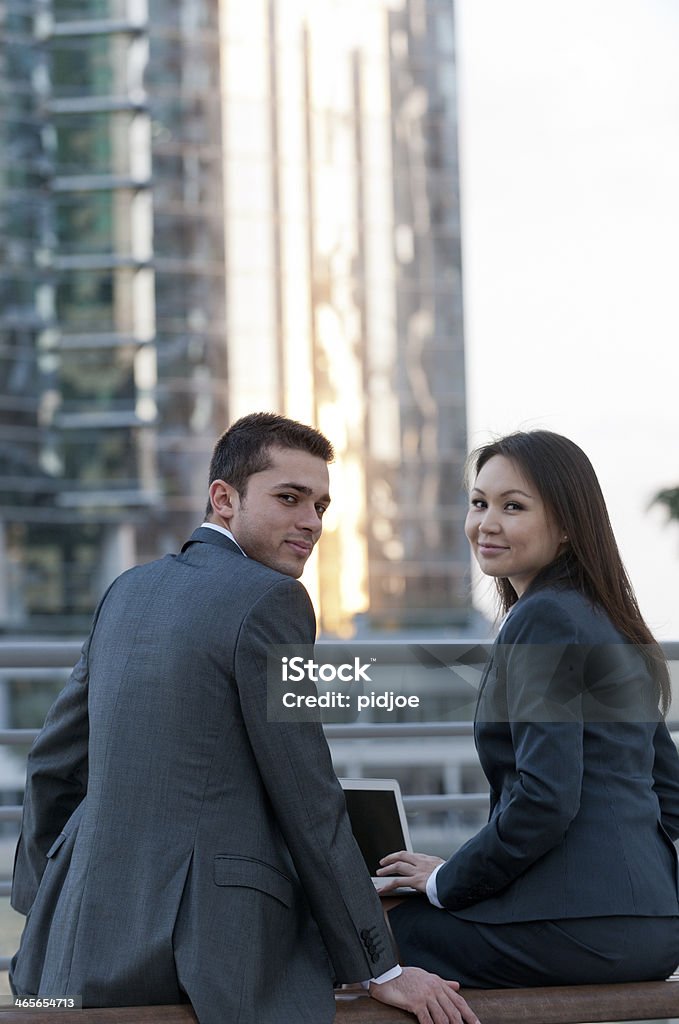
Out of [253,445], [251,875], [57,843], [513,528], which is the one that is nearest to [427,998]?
[251,875]

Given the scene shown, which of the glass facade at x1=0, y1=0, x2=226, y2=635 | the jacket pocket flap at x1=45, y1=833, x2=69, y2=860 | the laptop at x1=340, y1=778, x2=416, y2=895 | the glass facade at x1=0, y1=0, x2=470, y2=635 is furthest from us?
the glass facade at x1=0, y1=0, x2=470, y2=635

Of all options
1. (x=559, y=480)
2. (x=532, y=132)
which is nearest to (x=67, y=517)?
(x=532, y=132)

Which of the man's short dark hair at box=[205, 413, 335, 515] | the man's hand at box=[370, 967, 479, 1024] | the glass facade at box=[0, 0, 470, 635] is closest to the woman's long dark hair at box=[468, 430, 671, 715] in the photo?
the man's short dark hair at box=[205, 413, 335, 515]

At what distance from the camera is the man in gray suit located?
1713mm

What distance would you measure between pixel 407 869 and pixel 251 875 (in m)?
0.34

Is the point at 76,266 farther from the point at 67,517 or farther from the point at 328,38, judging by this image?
the point at 328,38

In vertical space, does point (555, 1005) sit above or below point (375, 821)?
below

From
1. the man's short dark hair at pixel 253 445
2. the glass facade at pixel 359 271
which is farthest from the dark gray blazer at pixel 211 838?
Result: the glass facade at pixel 359 271

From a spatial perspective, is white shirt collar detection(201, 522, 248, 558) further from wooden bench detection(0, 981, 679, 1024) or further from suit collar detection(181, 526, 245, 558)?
wooden bench detection(0, 981, 679, 1024)

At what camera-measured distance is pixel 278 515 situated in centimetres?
199

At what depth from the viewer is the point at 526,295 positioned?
39.9 metres

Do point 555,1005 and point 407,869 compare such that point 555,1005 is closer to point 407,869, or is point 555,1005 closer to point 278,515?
point 407,869

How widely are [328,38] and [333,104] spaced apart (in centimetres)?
213

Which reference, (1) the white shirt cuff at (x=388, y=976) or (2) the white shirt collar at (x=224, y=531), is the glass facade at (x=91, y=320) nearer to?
(2) the white shirt collar at (x=224, y=531)
